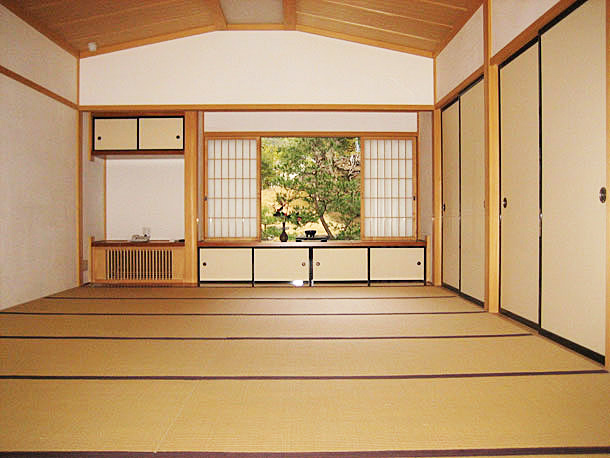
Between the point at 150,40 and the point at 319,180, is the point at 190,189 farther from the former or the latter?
the point at 319,180

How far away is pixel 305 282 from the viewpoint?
19.7ft

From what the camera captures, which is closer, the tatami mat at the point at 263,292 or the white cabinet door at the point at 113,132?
the tatami mat at the point at 263,292

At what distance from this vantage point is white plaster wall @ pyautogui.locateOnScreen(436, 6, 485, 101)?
4324 millimetres

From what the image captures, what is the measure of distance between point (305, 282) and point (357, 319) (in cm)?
215

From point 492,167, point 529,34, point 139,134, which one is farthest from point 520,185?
point 139,134

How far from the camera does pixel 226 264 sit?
19.5 feet

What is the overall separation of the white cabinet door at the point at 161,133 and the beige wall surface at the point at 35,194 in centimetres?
78

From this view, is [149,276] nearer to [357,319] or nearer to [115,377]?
[357,319]

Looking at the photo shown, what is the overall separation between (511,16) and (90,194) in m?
5.07

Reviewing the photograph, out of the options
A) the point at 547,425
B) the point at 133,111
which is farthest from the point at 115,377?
the point at 133,111

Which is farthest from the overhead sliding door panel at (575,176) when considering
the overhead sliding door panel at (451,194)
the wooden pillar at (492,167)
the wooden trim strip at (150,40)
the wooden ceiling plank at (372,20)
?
the wooden trim strip at (150,40)

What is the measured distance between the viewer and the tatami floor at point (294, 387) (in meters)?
1.74

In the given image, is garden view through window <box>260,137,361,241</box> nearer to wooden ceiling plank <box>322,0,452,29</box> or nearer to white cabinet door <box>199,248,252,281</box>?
white cabinet door <box>199,248,252,281</box>

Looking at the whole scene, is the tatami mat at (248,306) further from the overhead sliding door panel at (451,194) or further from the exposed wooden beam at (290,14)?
the exposed wooden beam at (290,14)
